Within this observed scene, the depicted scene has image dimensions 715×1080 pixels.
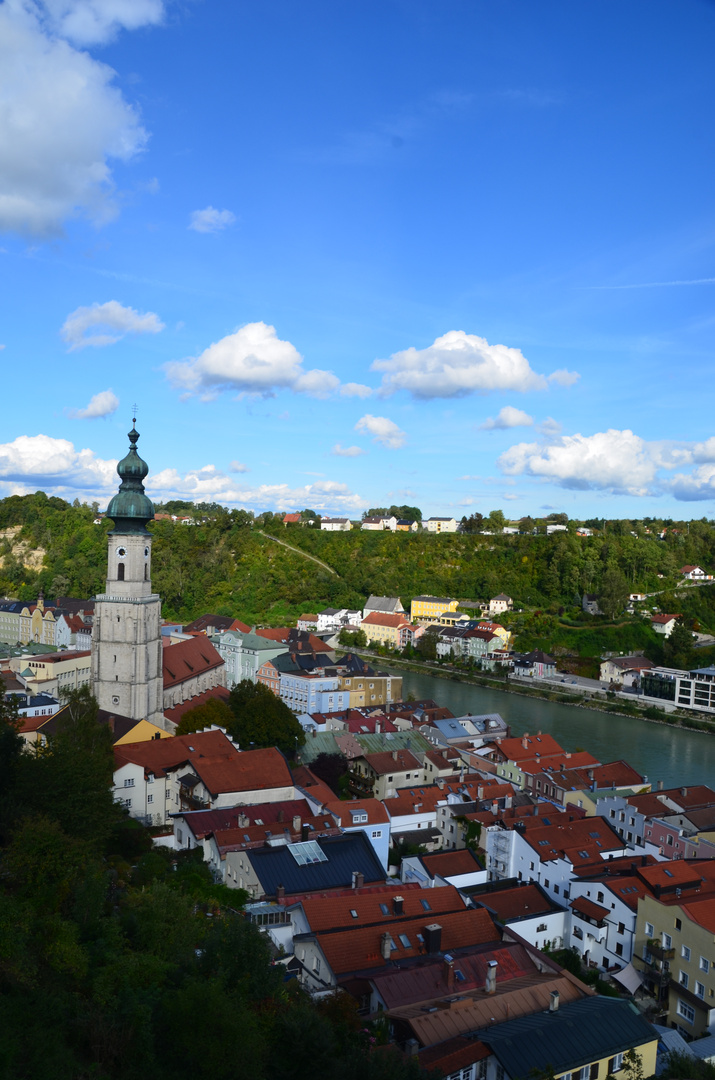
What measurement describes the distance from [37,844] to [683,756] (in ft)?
65.5

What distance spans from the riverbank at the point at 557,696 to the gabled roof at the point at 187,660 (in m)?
12.8

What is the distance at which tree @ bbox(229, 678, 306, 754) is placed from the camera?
16.2 metres

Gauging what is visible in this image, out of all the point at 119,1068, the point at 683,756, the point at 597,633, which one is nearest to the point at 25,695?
the point at 119,1068

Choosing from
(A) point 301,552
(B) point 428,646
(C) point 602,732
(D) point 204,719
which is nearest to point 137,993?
(D) point 204,719

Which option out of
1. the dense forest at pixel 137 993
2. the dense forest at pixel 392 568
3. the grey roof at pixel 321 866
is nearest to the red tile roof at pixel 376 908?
the grey roof at pixel 321 866

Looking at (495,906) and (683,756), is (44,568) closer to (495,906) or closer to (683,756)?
(683,756)

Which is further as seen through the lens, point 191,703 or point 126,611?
point 191,703

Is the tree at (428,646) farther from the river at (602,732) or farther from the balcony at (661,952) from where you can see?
the balcony at (661,952)

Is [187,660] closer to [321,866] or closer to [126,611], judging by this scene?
[126,611]

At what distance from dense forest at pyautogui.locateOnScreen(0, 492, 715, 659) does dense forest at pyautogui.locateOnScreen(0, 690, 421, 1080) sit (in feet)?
100

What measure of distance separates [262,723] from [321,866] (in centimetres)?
605

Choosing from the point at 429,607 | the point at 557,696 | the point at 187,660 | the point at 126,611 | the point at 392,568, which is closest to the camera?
the point at 126,611

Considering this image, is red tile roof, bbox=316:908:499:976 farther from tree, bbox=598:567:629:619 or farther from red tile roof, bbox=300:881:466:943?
tree, bbox=598:567:629:619

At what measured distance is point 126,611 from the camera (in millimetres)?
16234
